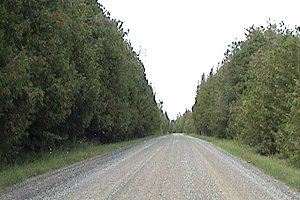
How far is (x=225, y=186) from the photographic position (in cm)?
1455

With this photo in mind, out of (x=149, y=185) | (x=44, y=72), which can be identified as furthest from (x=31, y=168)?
(x=149, y=185)

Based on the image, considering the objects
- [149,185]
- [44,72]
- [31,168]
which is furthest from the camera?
[44,72]

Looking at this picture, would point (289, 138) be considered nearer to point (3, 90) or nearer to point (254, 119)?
point (254, 119)

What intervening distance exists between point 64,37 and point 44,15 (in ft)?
13.2

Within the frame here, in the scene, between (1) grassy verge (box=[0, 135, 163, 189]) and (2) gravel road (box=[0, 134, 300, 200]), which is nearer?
(2) gravel road (box=[0, 134, 300, 200])

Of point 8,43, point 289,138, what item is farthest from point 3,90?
point 289,138

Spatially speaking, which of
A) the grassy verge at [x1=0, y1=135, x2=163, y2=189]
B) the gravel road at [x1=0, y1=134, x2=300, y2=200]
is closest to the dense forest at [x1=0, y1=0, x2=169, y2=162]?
the grassy verge at [x1=0, y1=135, x2=163, y2=189]

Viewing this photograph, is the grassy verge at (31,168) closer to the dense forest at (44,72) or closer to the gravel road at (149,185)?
the gravel road at (149,185)

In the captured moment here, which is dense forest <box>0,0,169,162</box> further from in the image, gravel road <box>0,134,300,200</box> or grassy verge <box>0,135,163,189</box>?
gravel road <box>0,134,300,200</box>

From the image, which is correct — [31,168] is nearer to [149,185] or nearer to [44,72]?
[44,72]

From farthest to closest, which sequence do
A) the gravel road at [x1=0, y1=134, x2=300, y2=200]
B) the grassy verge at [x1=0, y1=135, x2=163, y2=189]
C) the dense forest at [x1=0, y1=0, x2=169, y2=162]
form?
the dense forest at [x1=0, y1=0, x2=169, y2=162] < the grassy verge at [x1=0, y1=135, x2=163, y2=189] < the gravel road at [x1=0, y1=134, x2=300, y2=200]

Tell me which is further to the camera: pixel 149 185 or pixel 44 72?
pixel 44 72

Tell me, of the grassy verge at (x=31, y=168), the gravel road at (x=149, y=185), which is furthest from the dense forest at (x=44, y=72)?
the gravel road at (x=149, y=185)

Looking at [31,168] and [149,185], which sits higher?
[31,168]
